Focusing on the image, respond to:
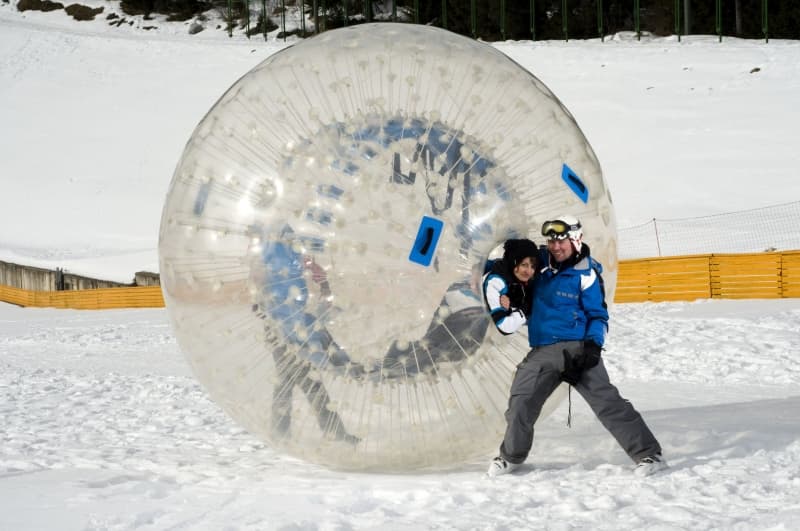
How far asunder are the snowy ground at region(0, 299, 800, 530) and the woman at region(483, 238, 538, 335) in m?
0.76

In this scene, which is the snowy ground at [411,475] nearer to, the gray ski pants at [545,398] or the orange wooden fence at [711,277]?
the gray ski pants at [545,398]

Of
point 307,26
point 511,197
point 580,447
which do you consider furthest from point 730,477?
point 307,26

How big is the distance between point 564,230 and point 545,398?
2.56 feet

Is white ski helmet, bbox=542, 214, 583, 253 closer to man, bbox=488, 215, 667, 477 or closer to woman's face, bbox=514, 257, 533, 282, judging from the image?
man, bbox=488, 215, 667, 477

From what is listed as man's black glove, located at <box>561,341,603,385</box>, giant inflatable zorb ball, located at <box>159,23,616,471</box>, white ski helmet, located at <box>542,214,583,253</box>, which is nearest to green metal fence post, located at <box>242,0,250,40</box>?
giant inflatable zorb ball, located at <box>159,23,616,471</box>

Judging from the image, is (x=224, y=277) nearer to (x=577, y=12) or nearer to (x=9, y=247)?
(x=9, y=247)

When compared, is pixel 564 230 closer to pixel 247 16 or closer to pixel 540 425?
pixel 540 425

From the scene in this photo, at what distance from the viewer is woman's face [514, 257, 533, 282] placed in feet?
15.4

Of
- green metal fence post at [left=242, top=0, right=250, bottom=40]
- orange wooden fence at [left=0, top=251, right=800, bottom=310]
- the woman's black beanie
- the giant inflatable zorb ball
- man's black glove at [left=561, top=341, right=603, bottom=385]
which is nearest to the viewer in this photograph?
the giant inflatable zorb ball

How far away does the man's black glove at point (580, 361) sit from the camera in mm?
4781

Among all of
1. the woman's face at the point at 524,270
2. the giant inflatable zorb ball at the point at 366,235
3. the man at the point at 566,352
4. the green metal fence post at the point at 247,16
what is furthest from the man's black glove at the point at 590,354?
the green metal fence post at the point at 247,16

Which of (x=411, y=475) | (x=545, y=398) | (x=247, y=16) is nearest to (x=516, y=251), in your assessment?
(x=545, y=398)

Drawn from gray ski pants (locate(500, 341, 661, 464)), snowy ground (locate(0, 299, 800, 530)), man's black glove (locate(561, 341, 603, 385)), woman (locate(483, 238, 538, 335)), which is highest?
woman (locate(483, 238, 538, 335))

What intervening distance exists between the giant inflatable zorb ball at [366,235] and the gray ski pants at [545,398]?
10 cm
